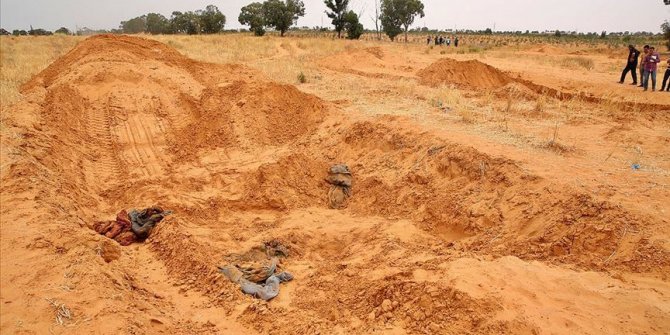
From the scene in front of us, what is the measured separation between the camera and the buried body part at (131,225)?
5.75 metres

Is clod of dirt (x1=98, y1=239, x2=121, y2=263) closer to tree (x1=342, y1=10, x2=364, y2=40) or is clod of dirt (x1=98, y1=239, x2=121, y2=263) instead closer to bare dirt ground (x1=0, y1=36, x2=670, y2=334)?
bare dirt ground (x1=0, y1=36, x2=670, y2=334)

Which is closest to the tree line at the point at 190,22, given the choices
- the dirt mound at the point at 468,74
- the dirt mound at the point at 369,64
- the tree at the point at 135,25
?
the tree at the point at 135,25

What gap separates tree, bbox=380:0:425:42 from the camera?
39.1 meters

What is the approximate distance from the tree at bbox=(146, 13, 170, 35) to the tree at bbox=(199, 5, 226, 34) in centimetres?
1106

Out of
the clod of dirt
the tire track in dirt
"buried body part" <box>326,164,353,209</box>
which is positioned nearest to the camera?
the clod of dirt

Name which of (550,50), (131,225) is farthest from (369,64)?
(550,50)

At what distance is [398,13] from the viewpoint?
3934 centimetres

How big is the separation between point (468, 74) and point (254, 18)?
26.7m

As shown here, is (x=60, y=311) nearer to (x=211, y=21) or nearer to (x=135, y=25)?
(x=211, y=21)

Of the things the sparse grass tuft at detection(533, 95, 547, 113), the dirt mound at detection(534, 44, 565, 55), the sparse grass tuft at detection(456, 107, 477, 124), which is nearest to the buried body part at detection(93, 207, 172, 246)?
the sparse grass tuft at detection(456, 107, 477, 124)

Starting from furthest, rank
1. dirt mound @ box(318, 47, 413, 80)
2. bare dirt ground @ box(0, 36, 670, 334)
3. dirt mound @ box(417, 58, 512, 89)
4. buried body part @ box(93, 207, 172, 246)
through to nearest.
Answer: dirt mound @ box(318, 47, 413, 80), dirt mound @ box(417, 58, 512, 89), buried body part @ box(93, 207, 172, 246), bare dirt ground @ box(0, 36, 670, 334)

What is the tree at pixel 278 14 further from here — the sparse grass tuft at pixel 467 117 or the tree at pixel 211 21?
the sparse grass tuft at pixel 467 117

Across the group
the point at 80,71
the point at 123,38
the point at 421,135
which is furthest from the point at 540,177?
the point at 123,38

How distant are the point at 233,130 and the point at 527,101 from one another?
6.85 meters
